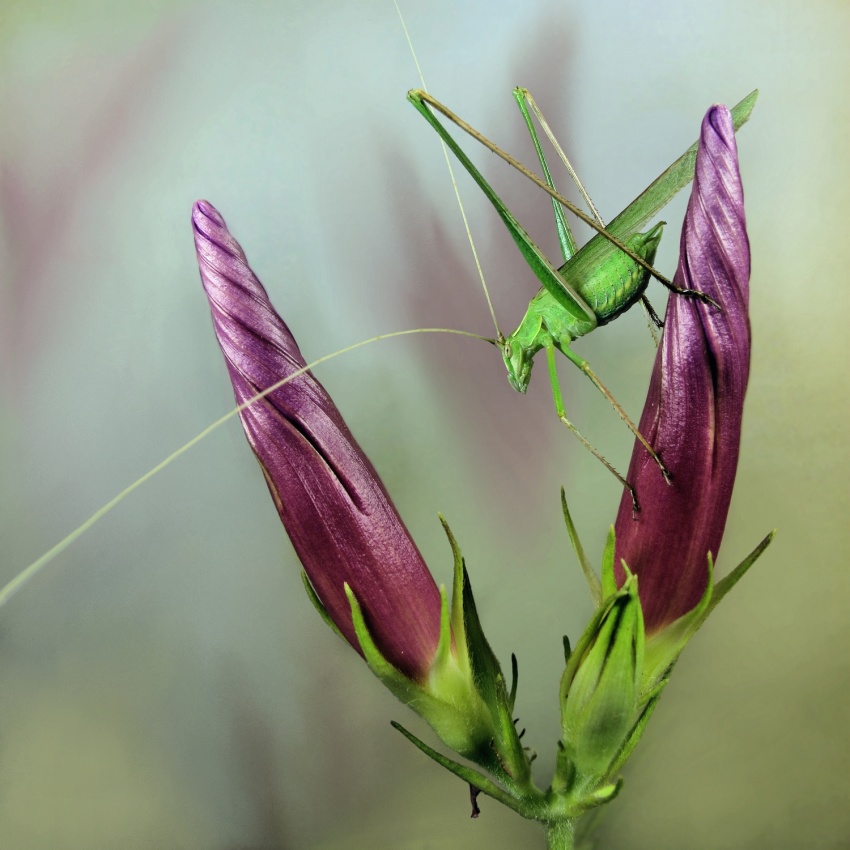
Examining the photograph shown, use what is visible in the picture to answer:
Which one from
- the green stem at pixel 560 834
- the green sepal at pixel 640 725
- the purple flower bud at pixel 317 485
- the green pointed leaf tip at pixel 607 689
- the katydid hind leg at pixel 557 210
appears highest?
the katydid hind leg at pixel 557 210

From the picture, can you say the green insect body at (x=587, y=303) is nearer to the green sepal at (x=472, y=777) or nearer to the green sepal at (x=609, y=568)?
the green sepal at (x=609, y=568)

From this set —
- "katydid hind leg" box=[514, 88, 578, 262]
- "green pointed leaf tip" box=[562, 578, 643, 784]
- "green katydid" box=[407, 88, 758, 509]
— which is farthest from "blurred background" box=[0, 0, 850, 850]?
"green pointed leaf tip" box=[562, 578, 643, 784]

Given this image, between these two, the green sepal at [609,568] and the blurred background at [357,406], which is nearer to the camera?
the green sepal at [609,568]

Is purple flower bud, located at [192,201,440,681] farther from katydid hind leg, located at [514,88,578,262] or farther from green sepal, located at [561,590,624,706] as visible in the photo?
katydid hind leg, located at [514,88,578,262]

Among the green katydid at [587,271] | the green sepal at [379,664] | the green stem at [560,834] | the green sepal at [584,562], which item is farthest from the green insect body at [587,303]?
the green stem at [560,834]

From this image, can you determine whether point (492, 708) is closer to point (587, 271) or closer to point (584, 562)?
point (584, 562)

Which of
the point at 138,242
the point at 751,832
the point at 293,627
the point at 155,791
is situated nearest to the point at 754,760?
the point at 751,832

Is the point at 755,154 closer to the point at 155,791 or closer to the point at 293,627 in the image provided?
the point at 293,627

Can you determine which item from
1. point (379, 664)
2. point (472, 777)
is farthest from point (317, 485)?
point (472, 777)
